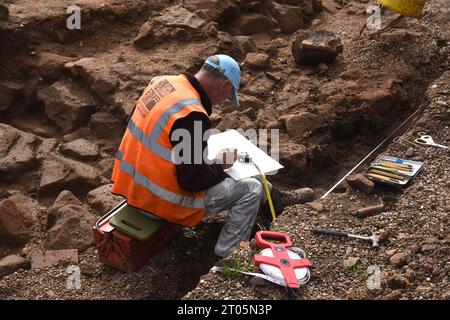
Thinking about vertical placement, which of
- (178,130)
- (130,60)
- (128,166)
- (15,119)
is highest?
(178,130)

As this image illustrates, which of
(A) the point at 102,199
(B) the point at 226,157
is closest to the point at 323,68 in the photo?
(B) the point at 226,157

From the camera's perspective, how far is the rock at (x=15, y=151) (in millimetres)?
5352

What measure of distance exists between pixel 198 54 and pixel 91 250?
2.67 meters

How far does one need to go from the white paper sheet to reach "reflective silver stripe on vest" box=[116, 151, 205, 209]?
43 centimetres

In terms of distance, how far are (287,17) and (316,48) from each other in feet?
4.09

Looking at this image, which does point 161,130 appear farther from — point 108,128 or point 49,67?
point 49,67

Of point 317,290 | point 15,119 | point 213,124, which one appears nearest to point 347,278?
point 317,290

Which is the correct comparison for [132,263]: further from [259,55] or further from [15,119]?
[259,55]

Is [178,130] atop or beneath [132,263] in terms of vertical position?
atop

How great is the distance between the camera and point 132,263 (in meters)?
4.14

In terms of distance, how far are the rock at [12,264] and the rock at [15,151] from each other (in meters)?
1.10

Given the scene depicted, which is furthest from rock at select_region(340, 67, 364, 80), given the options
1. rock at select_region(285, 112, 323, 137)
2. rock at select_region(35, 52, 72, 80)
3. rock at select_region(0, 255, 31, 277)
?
rock at select_region(0, 255, 31, 277)

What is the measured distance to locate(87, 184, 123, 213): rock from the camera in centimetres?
495

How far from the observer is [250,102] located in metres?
6.06
